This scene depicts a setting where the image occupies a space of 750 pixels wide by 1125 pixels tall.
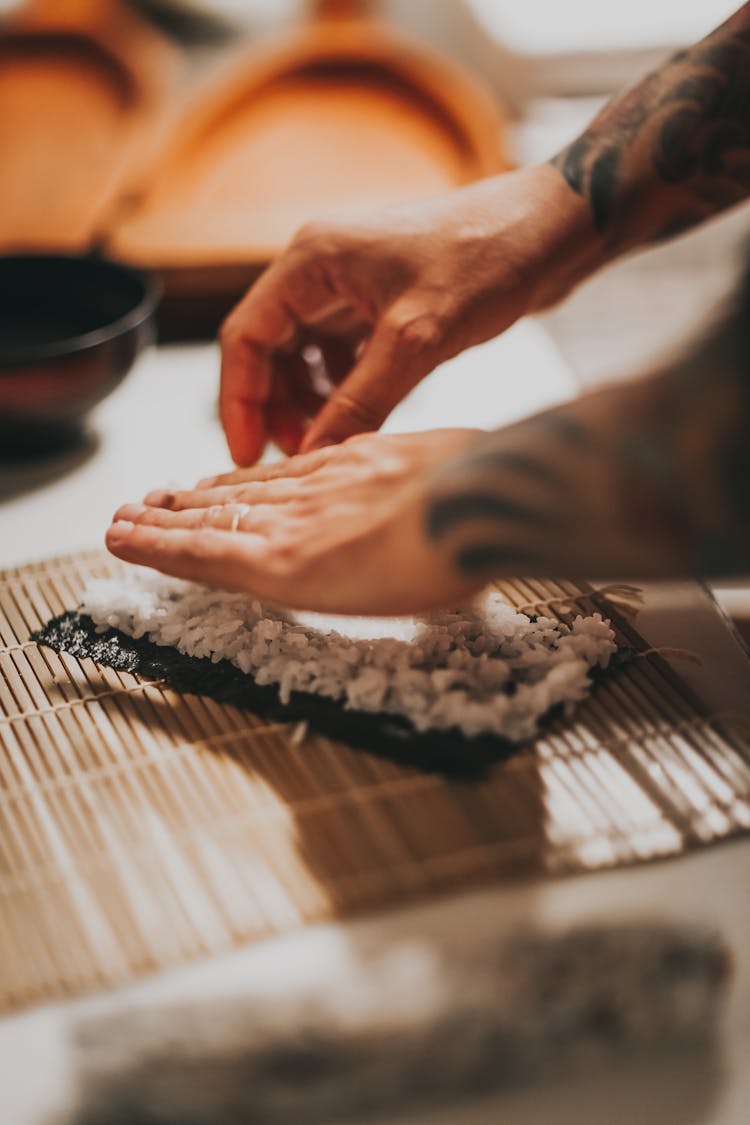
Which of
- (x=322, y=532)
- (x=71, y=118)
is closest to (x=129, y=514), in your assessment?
(x=322, y=532)

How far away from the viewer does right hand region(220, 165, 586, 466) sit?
1149 mm

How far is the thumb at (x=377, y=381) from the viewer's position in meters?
1.14

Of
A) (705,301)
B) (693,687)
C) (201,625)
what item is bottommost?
(705,301)

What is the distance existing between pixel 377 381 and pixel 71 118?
4.80 feet

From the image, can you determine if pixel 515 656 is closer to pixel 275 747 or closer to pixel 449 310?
pixel 275 747

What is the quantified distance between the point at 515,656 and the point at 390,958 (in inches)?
12.1

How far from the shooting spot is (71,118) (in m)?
2.25

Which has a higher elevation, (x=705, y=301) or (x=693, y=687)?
(x=693, y=687)

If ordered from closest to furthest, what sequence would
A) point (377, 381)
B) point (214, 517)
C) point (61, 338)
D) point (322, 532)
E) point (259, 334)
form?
point (322, 532) < point (214, 517) < point (377, 381) < point (259, 334) < point (61, 338)

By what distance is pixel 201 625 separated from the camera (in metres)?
1.03

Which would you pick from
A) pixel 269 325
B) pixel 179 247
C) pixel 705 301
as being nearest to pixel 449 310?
pixel 269 325

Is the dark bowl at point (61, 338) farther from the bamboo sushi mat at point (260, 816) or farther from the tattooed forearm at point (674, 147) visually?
the tattooed forearm at point (674, 147)

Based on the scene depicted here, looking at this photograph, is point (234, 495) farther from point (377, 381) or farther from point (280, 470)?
point (377, 381)

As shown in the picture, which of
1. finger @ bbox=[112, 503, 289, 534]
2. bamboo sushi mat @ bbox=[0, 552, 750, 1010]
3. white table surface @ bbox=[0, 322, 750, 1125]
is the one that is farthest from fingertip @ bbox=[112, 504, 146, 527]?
white table surface @ bbox=[0, 322, 750, 1125]
